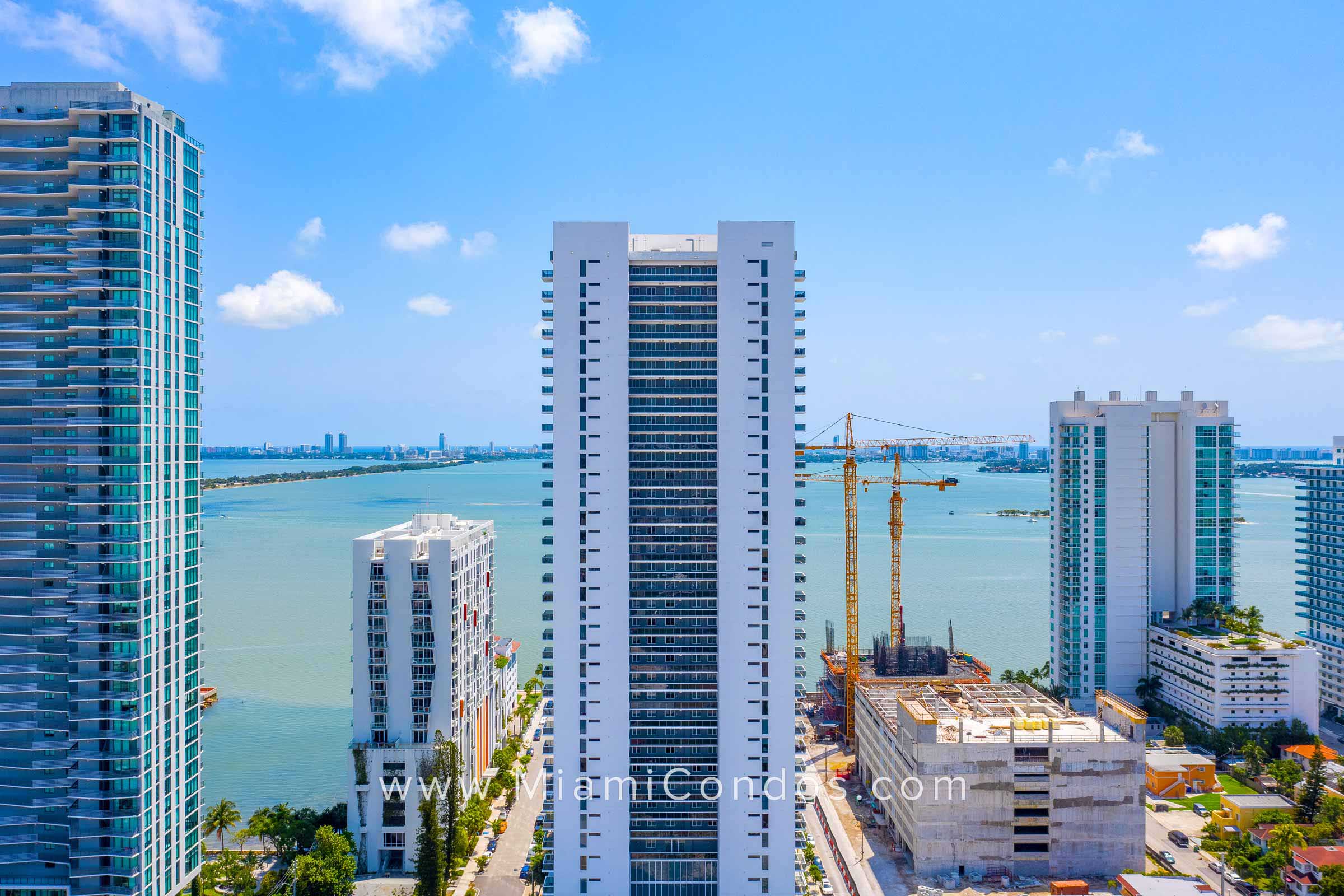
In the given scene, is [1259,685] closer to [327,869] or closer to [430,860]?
[430,860]

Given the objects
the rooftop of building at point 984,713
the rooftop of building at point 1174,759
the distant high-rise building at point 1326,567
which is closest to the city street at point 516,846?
A: the rooftop of building at point 984,713

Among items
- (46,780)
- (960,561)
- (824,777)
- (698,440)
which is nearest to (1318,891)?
(824,777)

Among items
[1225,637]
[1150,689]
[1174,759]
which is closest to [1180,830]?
[1174,759]

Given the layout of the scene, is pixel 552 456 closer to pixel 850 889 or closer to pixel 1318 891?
pixel 850 889

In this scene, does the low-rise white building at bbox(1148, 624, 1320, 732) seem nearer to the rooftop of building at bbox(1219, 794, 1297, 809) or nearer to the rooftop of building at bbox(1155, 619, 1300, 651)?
the rooftop of building at bbox(1155, 619, 1300, 651)

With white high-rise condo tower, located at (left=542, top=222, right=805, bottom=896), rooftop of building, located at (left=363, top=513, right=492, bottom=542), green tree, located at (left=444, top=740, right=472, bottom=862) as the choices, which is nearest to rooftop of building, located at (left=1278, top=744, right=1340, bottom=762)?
white high-rise condo tower, located at (left=542, top=222, right=805, bottom=896)
